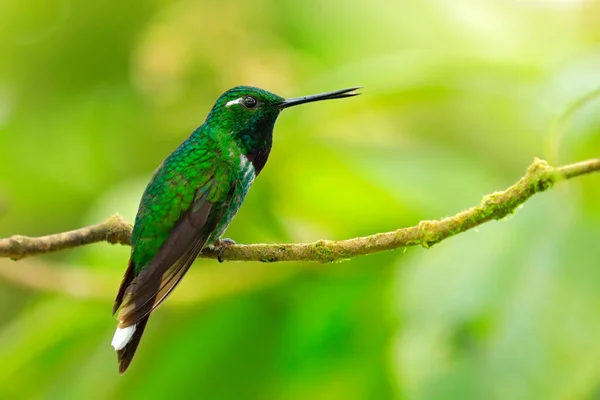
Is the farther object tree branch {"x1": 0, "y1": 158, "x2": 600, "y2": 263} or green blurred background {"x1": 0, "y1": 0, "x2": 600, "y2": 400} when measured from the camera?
green blurred background {"x1": 0, "y1": 0, "x2": 600, "y2": 400}

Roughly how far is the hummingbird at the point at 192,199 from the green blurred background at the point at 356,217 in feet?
0.90

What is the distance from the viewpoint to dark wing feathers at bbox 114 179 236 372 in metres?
1.63

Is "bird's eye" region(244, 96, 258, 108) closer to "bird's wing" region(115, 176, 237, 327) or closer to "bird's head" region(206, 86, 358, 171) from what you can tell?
"bird's head" region(206, 86, 358, 171)

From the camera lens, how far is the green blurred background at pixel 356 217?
1.94 meters

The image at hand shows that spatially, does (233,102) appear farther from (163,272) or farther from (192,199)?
(163,272)

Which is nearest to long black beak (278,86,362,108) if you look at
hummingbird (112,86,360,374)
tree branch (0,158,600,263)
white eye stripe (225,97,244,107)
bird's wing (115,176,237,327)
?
hummingbird (112,86,360,374)

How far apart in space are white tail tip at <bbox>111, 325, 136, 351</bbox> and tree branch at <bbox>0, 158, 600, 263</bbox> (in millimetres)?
233

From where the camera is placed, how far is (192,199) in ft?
6.33

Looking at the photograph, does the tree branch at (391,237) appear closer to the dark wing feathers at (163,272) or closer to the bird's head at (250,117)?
the dark wing feathers at (163,272)

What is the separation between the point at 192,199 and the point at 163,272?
0.98ft

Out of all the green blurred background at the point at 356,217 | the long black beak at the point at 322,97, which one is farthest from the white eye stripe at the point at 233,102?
the green blurred background at the point at 356,217

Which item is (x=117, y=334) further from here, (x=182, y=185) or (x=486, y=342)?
(x=486, y=342)

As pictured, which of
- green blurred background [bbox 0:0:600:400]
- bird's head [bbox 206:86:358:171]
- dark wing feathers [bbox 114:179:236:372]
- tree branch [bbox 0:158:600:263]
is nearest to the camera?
tree branch [bbox 0:158:600:263]


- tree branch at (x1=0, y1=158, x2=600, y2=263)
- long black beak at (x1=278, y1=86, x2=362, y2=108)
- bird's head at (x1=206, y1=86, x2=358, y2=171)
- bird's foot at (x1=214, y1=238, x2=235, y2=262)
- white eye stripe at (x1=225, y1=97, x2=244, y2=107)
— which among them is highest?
white eye stripe at (x1=225, y1=97, x2=244, y2=107)
